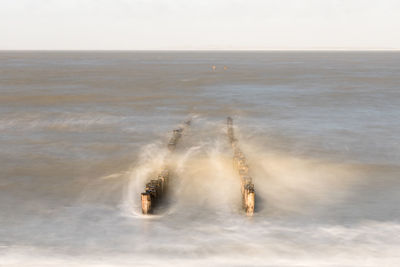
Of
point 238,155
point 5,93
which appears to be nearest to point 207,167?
point 238,155

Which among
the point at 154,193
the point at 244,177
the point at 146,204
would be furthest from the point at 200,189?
the point at 146,204

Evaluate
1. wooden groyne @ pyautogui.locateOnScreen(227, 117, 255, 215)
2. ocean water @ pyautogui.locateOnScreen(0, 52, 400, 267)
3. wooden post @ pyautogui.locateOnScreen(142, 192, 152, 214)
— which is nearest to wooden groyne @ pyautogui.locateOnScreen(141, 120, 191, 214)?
wooden post @ pyautogui.locateOnScreen(142, 192, 152, 214)

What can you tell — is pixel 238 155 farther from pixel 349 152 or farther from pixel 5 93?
pixel 5 93

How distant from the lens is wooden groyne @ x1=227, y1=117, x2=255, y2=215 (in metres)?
13.3

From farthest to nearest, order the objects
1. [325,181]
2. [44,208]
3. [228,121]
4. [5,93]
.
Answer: [5,93] < [228,121] < [325,181] < [44,208]

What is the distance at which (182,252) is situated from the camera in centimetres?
1108

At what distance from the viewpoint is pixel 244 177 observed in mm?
14789

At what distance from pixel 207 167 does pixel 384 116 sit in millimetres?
18487

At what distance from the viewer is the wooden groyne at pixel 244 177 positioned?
13273mm

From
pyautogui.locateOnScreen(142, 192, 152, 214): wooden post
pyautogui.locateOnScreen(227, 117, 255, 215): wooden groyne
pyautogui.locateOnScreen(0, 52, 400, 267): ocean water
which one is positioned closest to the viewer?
pyautogui.locateOnScreen(0, 52, 400, 267): ocean water

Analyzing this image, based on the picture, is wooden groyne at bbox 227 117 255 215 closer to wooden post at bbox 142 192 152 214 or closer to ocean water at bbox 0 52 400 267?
ocean water at bbox 0 52 400 267

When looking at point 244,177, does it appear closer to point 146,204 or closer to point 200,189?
point 200,189

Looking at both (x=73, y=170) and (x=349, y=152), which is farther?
(x=349, y=152)

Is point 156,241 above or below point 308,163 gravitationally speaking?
below
